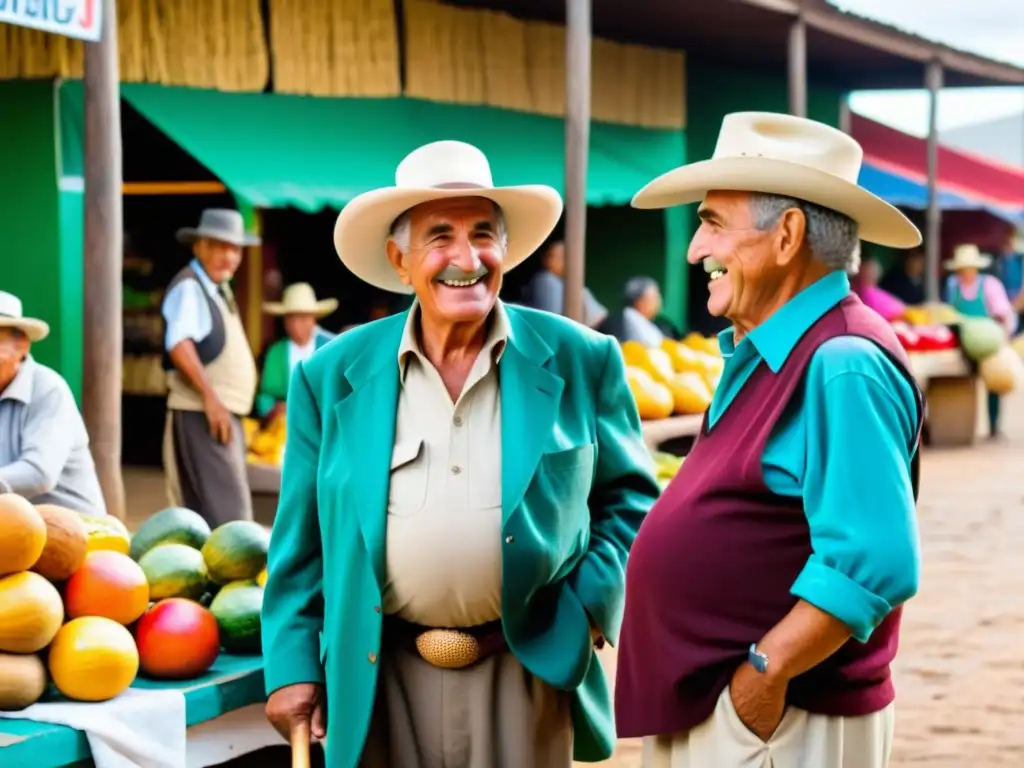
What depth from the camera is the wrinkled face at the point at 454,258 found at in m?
3.06

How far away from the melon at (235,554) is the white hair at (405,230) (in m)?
1.13

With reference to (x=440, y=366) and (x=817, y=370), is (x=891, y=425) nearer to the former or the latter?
(x=817, y=370)

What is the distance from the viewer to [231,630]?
3848mm

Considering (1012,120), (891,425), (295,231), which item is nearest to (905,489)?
(891,425)

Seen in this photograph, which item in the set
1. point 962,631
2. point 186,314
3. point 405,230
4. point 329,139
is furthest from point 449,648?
point 329,139

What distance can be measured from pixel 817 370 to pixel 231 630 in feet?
6.28

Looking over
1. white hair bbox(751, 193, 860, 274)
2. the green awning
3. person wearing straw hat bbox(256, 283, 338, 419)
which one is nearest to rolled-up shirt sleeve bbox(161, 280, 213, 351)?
person wearing straw hat bbox(256, 283, 338, 419)

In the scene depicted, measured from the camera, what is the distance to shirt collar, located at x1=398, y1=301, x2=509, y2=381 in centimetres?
310

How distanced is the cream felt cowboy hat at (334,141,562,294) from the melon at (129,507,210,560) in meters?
1.17

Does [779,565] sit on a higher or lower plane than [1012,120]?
lower

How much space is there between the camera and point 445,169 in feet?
10.3

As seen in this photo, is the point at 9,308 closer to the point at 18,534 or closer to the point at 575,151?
the point at 18,534

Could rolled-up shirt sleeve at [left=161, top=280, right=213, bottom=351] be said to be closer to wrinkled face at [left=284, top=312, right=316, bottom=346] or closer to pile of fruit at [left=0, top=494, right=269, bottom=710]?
wrinkled face at [left=284, top=312, right=316, bottom=346]

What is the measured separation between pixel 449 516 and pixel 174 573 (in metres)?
1.28
